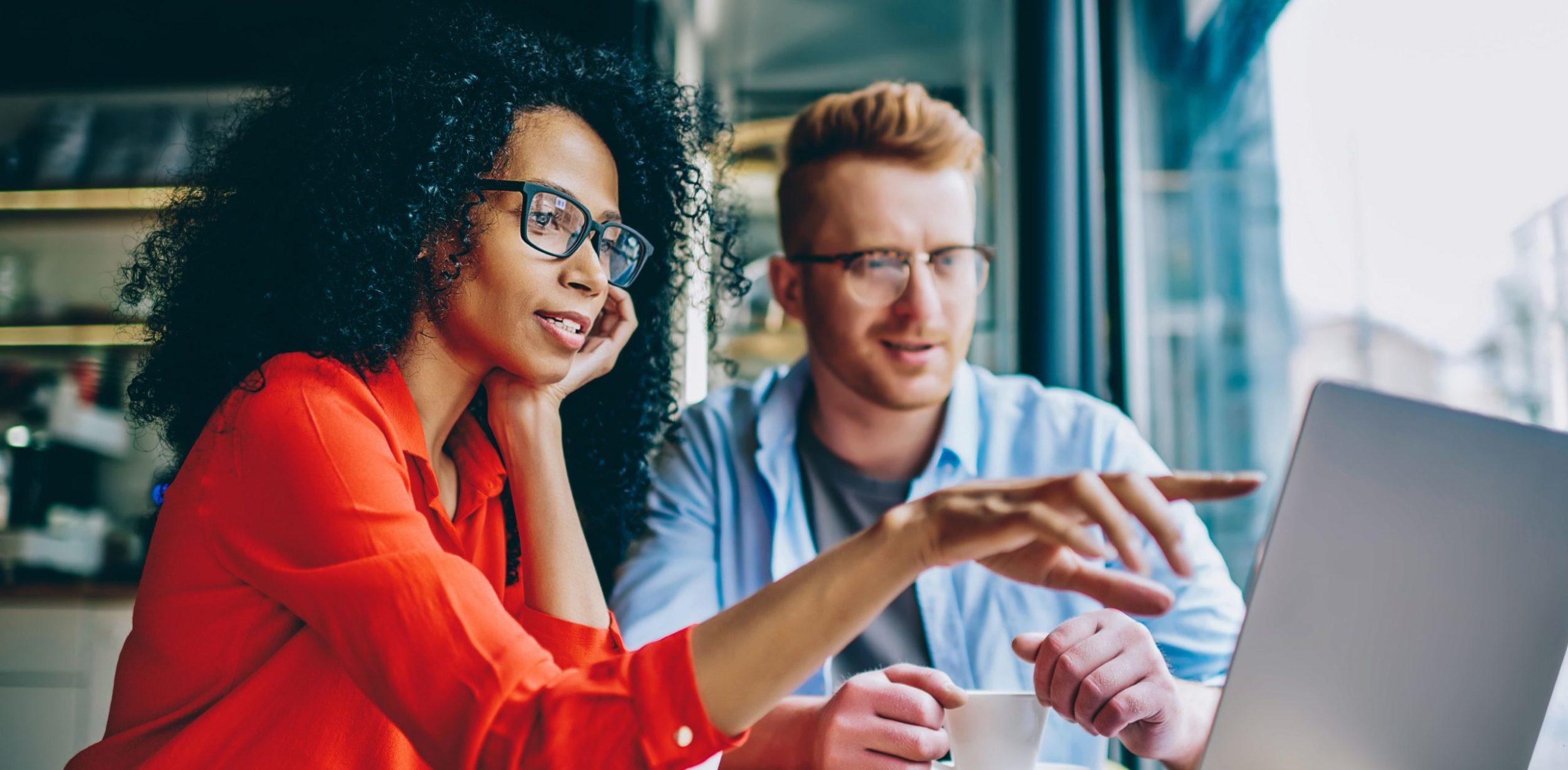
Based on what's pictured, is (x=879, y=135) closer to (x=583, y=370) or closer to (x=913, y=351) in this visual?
(x=913, y=351)

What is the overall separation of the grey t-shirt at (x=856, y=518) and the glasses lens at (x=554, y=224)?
0.66 meters

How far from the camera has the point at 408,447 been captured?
898 millimetres

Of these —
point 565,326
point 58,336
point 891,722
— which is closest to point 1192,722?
point 891,722

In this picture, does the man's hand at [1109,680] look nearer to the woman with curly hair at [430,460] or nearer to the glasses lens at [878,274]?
the woman with curly hair at [430,460]

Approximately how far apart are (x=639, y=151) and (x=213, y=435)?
0.59 metres

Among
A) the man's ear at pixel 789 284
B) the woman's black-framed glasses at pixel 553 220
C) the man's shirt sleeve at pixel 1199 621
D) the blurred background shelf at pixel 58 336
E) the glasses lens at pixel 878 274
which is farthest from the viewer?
the blurred background shelf at pixel 58 336

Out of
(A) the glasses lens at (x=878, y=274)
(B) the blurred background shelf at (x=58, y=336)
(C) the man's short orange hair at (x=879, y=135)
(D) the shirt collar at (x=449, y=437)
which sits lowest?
(D) the shirt collar at (x=449, y=437)

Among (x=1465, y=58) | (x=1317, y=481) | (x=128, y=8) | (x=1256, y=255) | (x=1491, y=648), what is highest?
(x=128, y=8)

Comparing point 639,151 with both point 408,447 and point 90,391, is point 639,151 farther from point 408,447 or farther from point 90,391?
point 90,391

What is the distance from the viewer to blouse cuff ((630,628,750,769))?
2.14ft

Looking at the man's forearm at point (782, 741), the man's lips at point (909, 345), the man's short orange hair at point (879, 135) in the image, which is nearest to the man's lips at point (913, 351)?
the man's lips at point (909, 345)

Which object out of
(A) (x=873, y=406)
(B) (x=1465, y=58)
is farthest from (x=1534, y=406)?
(A) (x=873, y=406)

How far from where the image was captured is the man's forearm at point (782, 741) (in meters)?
1.04

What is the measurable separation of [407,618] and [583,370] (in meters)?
0.48
